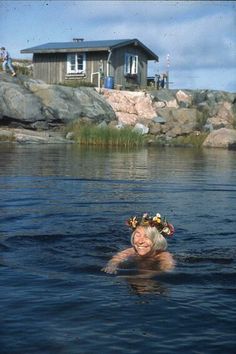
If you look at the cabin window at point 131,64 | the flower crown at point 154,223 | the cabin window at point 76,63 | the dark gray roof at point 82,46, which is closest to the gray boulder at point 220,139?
the dark gray roof at point 82,46

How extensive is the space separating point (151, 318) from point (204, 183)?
11.6 meters

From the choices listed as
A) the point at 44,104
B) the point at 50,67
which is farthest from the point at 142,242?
the point at 50,67

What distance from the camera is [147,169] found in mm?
20391

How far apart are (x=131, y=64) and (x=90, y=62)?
4.69 metres

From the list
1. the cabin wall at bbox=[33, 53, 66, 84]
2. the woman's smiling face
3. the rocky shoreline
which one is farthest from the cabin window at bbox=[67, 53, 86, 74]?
the woman's smiling face

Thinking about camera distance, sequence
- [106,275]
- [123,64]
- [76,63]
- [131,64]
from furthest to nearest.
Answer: [131,64]
[123,64]
[76,63]
[106,275]

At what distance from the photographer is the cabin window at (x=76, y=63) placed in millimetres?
49375

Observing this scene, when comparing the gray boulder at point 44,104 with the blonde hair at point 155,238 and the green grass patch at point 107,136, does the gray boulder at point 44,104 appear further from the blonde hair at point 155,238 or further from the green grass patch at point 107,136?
the blonde hair at point 155,238

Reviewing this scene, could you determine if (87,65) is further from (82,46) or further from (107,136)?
(107,136)

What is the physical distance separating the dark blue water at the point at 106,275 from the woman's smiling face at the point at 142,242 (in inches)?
17.1

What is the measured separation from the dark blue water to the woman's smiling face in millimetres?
435

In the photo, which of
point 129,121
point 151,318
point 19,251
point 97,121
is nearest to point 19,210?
point 19,251

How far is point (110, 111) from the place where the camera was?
41156 millimetres

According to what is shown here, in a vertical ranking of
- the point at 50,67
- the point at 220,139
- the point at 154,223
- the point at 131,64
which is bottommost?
the point at 154,223
